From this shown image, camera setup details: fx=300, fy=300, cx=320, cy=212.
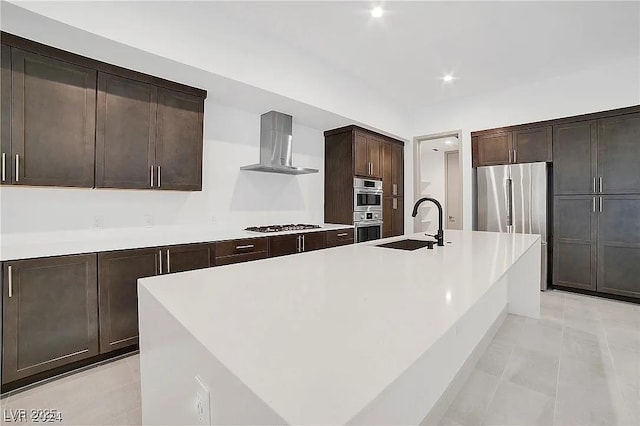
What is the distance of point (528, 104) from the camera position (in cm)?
414

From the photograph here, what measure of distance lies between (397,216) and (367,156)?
4.34 feet

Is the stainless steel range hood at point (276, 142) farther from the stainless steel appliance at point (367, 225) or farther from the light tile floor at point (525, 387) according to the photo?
the light tile floor at point (525, 387)

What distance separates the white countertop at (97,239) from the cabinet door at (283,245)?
0.22ft

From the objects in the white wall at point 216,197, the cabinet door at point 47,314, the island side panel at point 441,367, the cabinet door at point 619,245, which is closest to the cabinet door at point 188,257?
the cabinet door at point 47,314

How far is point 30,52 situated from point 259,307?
2540 millimetres

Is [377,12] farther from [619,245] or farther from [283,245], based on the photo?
[619,245]

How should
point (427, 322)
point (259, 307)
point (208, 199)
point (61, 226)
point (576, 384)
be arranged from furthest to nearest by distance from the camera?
point (208, 199)
point (61, 226)
point (576, 384)
point (259, 307)
point (427, 322)

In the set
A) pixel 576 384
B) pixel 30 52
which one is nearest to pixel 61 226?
pixel 30 52

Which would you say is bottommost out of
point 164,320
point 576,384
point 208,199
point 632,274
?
point 576,384

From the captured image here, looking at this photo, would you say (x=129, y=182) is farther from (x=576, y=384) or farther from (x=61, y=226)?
(x=576, y=384)

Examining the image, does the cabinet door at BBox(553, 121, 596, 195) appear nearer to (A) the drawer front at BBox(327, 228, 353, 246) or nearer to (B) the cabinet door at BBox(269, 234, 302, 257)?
(A) the drawer front at BBox(327, 228, 353, 246)

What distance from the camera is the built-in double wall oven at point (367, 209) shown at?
4230 millimetres

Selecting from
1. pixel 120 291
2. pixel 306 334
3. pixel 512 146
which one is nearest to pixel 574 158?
pixel 512 146

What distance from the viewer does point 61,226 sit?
2420 mm
